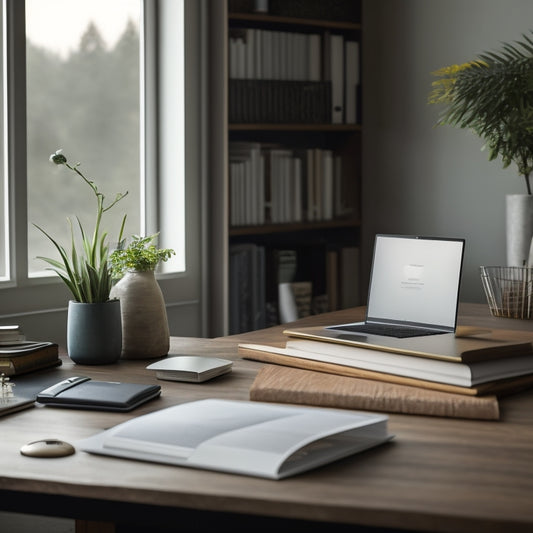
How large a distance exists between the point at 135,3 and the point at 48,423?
239 cm

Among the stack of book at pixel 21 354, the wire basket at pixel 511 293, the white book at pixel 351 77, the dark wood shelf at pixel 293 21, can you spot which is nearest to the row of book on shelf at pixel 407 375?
the stack of book at pixel 21 354

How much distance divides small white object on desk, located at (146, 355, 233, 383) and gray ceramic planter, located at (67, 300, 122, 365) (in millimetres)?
136

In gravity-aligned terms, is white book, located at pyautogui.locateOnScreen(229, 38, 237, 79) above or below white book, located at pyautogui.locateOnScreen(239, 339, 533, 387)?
above

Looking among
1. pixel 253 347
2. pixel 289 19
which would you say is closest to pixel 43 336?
pixel 253 347

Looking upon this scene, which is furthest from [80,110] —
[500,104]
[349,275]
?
[500,104]

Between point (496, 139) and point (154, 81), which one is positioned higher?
point (154, 81)

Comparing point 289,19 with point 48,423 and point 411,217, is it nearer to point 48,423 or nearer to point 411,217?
point 411,217

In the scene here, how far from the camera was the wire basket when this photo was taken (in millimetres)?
2336

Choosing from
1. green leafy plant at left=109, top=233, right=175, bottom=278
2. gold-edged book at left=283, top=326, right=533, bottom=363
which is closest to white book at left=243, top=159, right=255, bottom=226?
green leafy plant at left=109, top=233, right=175, bottom=278

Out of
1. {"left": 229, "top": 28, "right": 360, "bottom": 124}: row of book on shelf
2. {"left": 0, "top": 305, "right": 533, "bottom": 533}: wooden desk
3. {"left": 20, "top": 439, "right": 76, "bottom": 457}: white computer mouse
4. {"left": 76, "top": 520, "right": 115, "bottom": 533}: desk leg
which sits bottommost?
{"left": 76, "top": 520, "right": 115, "bottom": 533}: desk leg

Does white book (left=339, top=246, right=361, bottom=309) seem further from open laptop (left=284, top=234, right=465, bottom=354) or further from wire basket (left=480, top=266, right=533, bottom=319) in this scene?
open laptop (left=284, top=234, right=465, bottom=354)

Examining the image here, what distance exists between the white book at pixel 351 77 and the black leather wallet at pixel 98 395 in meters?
2.44

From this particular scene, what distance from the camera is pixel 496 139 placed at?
308cm

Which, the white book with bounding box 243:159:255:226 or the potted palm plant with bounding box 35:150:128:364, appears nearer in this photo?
the potted palm plant with bounding box 35:150:128:364
